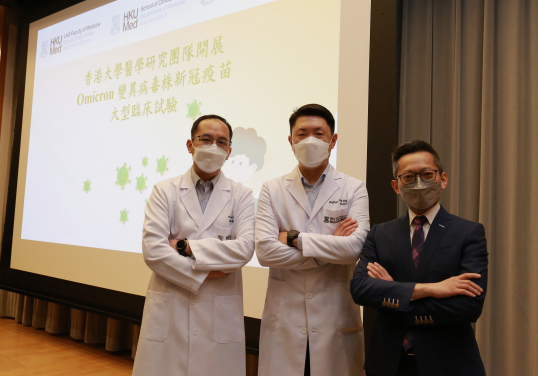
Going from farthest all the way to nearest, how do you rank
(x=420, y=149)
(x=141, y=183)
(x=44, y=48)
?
1. (x=44, y=48)
2. (x=141, y=183)
3. (x=420, y=149)

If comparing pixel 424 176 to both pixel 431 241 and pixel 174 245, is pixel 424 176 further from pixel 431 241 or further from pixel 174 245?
pixel 174 245

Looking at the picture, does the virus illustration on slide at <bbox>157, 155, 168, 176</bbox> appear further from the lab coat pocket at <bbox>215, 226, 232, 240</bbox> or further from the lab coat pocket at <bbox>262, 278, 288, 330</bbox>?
the lab coat pocket at <bbox>262, 278, 288, 330</bbox>

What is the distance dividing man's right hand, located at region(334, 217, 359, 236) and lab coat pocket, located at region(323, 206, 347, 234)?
0.04m

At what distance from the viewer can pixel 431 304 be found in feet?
4.63

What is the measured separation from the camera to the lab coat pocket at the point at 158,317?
74.8 inches

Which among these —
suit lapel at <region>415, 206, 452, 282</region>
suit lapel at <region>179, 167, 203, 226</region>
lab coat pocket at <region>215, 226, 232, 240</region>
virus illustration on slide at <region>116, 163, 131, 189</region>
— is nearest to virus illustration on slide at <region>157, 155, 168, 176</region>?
virus illustration on slide at <region>116, 163, 131, 189</region>

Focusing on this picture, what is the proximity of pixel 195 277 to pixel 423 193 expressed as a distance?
0.98 meters

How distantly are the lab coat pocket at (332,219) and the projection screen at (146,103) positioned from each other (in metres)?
0.86

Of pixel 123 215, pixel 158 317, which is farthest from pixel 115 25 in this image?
pixel 158 317

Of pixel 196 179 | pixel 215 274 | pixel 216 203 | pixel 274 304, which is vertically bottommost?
pixel 274 304

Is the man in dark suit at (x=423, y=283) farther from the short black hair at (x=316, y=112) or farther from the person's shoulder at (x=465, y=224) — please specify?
the short black hair at (x=316, y=112)

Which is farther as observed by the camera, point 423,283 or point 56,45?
point 56,45

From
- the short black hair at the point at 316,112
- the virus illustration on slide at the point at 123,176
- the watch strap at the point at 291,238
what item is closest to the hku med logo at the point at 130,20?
the virus illustration on slide at the point at 123,176

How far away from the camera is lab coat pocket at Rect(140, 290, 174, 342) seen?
1.90 meters
